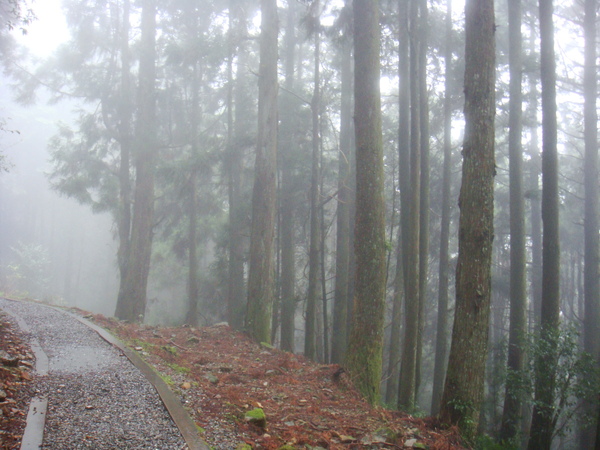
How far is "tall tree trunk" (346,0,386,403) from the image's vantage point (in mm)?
7762

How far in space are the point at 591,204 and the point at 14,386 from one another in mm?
18815

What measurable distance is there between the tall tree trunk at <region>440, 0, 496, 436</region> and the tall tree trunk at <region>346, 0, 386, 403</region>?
1.34m

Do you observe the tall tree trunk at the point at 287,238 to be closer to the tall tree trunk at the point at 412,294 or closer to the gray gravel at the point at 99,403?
the tall tree trunk at the point at 412,294

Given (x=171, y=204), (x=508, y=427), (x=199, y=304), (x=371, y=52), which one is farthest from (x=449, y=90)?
(x=199, y=304)

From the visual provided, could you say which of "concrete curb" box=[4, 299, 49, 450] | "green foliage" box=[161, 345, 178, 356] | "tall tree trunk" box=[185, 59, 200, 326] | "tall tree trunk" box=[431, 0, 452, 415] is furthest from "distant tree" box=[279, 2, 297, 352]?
"concrete curb" box=[4, 299, 49, 450]

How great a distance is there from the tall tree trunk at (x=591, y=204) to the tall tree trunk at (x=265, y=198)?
415 inches

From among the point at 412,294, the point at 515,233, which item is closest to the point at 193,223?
the point at 412,294

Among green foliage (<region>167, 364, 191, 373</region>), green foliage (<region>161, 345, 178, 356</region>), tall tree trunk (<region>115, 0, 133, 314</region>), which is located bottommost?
green foliage (<region>167, 364, 191, 373</region>)

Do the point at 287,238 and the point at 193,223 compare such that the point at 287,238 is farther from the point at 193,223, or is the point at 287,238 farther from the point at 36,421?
the point at 36,421

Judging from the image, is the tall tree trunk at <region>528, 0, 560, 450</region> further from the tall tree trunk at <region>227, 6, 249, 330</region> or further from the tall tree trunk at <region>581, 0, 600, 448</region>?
the tall tree trunk at <region>227, 6, 249, 330</region>

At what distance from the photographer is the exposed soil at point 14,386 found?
3.88 m

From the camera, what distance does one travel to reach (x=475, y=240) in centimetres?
683

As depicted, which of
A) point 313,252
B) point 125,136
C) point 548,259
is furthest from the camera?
point 125,136

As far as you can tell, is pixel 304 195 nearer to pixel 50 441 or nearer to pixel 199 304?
pixel 199 304
